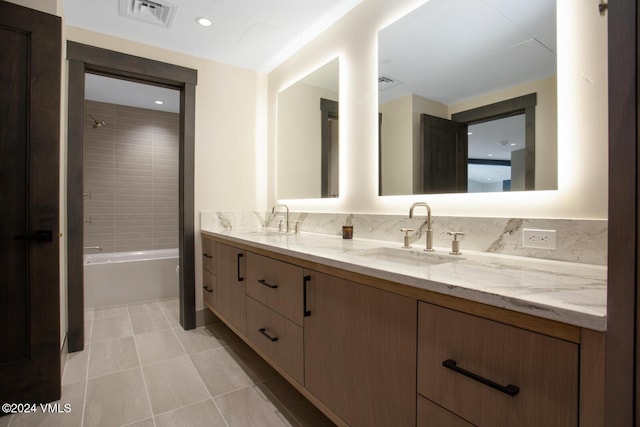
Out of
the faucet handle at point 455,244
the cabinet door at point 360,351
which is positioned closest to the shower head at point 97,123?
the cabinet door at point 360,351

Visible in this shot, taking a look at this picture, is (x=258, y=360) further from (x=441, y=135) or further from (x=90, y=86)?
(x=90, y=86)

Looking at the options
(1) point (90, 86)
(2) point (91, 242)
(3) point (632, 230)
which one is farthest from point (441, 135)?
(2) point (91, 242)

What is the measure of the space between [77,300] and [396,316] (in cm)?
237

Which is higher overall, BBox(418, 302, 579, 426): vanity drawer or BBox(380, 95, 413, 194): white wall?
BBox(380, 95, 413, 194): white wall

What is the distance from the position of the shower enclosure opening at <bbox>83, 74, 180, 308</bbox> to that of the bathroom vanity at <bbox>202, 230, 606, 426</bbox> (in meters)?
2.78

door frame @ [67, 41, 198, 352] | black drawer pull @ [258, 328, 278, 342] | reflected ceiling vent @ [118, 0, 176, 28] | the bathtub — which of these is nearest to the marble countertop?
black drawer pull @ [258, 328, 278, 342]

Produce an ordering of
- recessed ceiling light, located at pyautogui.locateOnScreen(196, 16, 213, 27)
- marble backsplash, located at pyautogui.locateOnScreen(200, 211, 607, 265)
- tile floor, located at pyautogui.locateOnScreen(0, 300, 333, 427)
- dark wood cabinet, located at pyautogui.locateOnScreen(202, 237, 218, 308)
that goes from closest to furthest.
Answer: marble backsplash, located at pyautogui.locateOnScreen(200, 211, 607, 265), tile floor, located at pyautogui.locateOnScreen(0, 300, 333, 427), recessed ceiling light, located at pyautogui.locateOnScreen(196, 16, 213, 27), dark wood cabinet, located at pyautogui.locateOnScreen(202, 237, 218, 308)

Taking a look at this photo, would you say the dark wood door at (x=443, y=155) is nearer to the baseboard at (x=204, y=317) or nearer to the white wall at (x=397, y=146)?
the white wall at (x=397, y=146)

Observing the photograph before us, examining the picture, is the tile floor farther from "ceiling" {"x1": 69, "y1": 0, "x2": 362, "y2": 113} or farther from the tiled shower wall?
"ceiling" {"x1": 69, "y1": 0, "x2": 362, "y2": 113}

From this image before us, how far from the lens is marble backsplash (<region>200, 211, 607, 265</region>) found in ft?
3.52

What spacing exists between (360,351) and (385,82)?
151cm

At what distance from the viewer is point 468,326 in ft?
Answer: 2.52

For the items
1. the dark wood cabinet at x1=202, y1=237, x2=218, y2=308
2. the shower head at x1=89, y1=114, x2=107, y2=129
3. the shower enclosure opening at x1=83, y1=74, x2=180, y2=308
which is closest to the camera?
the dark wood cabinet at x1=202, y1=237, x2=218, y2=308

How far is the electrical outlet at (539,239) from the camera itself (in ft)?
3.80
